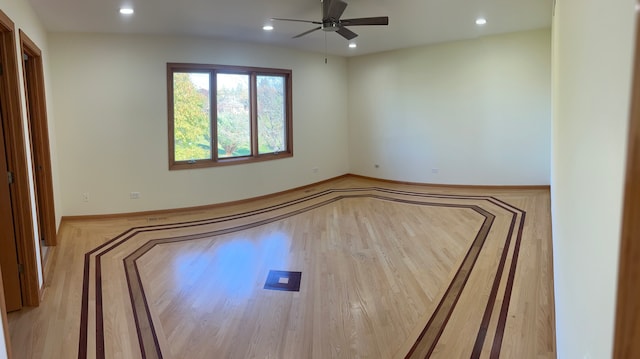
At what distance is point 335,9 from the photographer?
4078mm

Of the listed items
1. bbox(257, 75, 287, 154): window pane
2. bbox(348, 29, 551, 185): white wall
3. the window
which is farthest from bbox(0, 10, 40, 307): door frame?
bbox(348, 29, 551, 185): white wall

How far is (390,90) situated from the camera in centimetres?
813

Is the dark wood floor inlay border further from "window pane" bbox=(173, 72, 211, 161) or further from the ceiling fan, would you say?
the ceiling fan

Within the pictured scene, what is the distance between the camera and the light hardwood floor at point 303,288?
2674mm

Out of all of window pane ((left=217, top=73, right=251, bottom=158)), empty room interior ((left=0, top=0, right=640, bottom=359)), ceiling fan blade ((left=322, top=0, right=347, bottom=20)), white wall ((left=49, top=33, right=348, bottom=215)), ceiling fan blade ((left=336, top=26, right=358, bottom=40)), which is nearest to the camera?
empty room interior ((left=0, top=0, right=640, bottom=359))

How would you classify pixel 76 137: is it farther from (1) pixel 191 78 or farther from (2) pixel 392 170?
(2) pixel 392 170

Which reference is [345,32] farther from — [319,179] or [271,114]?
[319,179]

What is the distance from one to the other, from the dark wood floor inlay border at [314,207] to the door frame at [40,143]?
0.69 metres

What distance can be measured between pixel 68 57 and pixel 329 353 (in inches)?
207

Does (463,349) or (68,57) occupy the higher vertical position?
(68,57)

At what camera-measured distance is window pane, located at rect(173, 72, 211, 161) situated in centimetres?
615

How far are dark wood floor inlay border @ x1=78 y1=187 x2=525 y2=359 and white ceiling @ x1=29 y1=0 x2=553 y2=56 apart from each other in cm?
263

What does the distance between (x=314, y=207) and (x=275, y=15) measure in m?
2.97

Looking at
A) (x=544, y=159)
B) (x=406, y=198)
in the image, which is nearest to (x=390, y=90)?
(x=406, y=198)
